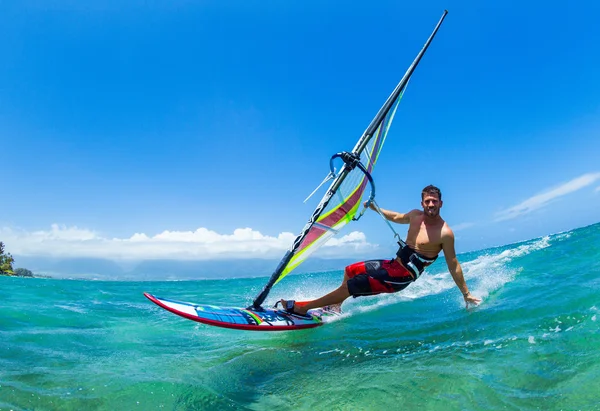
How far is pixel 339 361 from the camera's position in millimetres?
4227

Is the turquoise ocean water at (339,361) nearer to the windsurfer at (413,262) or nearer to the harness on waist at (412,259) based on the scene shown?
the windsurfer at (413,262)

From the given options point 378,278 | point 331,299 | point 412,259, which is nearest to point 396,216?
point 412,259

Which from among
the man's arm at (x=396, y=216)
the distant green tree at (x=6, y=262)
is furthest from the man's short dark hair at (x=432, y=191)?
the distant green tree at (x=6, y=262)

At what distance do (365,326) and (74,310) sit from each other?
6.82 metres

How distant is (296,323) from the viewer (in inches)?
227

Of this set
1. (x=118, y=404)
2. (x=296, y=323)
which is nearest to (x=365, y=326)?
(x=296, y=323)

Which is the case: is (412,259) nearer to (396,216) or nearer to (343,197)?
(396,216)

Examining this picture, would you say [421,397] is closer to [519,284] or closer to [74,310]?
[519,284]

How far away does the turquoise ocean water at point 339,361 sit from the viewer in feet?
9.85

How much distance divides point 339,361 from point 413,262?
2.02m

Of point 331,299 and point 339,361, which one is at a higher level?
point 331,299

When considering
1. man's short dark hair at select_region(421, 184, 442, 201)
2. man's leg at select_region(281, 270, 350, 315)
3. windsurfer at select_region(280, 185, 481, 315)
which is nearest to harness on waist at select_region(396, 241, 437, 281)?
windsurfer at select_region(280, 185, 481, 315)

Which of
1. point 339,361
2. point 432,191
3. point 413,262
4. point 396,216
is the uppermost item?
point 432,191

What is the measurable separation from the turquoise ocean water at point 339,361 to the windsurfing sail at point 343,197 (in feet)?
4.04
